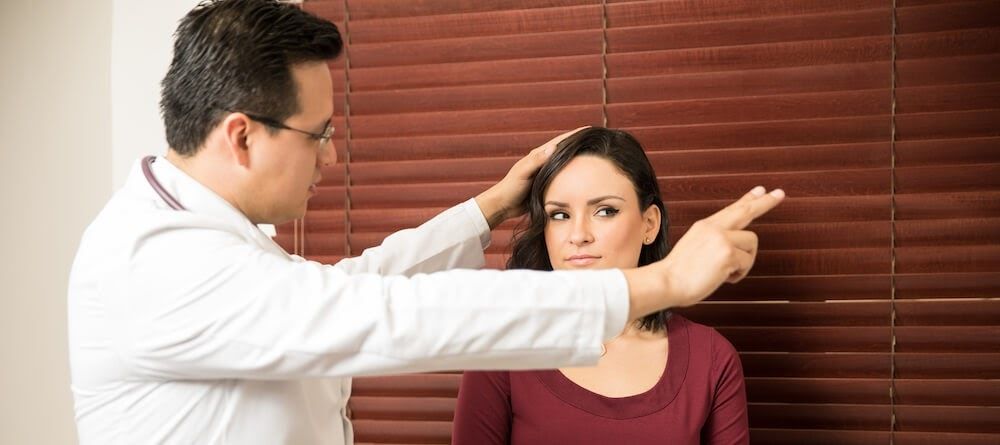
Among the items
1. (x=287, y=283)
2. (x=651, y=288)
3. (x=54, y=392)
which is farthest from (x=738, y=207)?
(x=54, y=392)

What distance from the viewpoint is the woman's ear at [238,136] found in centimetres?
110

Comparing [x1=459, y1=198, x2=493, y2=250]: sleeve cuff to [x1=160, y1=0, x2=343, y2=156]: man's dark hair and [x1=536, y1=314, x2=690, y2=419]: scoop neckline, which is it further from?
[x1=160, y1=0, x2=343, y2=156]: man's dark hair

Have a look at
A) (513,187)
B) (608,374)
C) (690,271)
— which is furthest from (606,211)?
(690,271)

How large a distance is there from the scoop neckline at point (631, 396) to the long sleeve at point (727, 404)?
0.22 feet

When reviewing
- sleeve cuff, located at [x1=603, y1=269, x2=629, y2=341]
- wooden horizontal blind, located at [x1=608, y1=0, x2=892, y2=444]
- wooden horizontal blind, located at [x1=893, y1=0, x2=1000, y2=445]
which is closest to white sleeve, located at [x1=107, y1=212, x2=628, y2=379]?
sleeve cuff, located at [x1=603, y1=269, x2=629, y2=341]

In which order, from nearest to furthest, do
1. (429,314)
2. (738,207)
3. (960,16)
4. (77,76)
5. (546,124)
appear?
(429,314), (738,207), (960,16), (546,124), (77,76)

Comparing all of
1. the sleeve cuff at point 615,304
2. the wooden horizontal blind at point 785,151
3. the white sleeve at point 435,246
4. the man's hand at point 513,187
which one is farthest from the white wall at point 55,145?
the sleeve cuff at point 615,304

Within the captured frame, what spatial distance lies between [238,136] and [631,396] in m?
0.90

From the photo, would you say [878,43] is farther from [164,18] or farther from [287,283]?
[164,18]

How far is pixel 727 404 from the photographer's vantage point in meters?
1.65

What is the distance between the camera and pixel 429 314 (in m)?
0.95

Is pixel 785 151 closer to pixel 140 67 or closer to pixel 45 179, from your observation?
pixel 140 67

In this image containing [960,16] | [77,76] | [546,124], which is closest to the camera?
[960,16]

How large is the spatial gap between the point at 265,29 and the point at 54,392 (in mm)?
1311
